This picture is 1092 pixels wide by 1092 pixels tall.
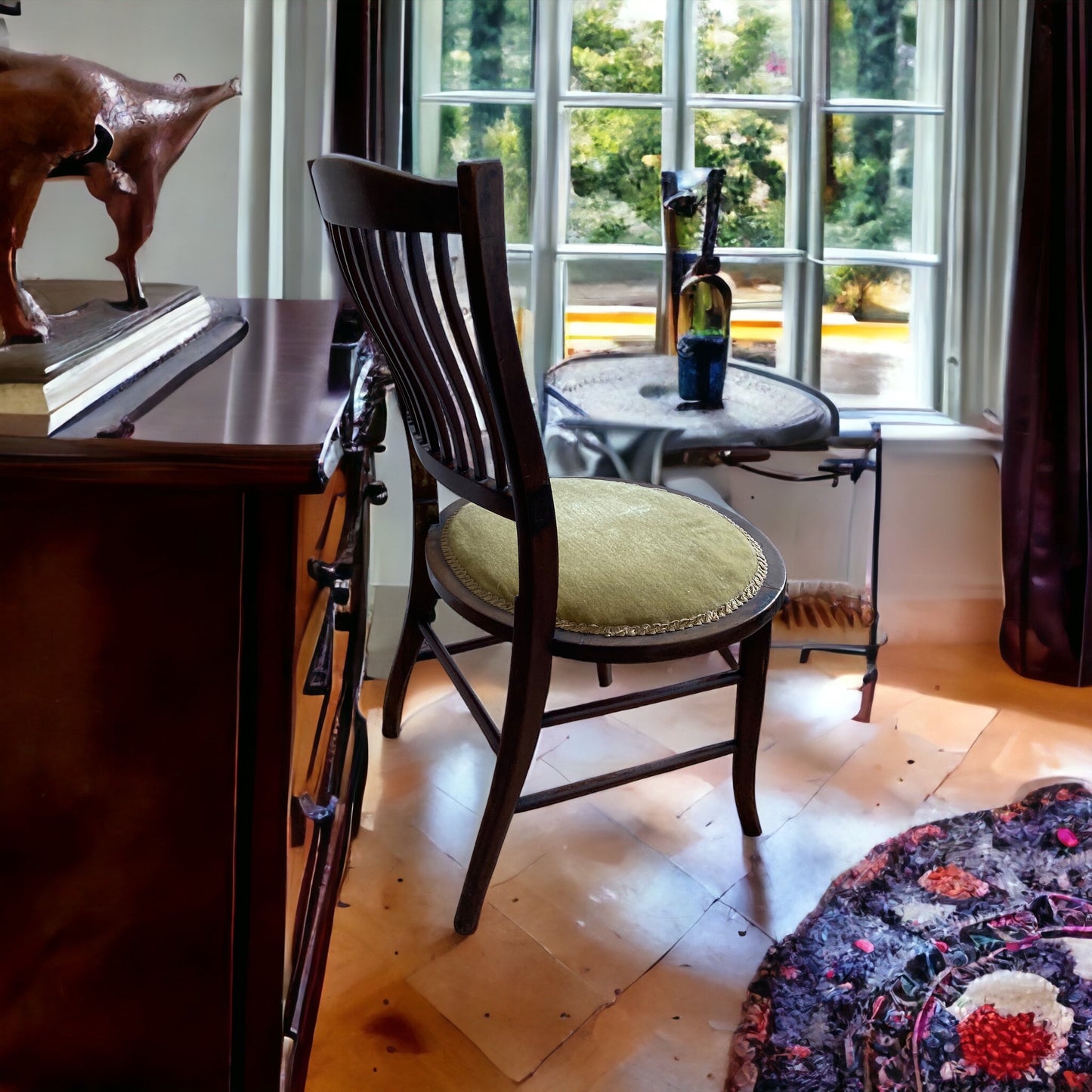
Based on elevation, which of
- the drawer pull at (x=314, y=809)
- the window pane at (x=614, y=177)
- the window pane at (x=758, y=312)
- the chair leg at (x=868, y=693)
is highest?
the window pane at (x=614, y=177)

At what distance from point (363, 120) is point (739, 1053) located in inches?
64.9

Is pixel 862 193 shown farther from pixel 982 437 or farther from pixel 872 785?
pixel 872 785

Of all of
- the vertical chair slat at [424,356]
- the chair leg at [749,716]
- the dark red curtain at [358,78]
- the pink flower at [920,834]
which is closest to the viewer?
A: the vertical chair slat at [424,356]

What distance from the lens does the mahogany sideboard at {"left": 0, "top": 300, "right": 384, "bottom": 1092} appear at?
0.60 meters

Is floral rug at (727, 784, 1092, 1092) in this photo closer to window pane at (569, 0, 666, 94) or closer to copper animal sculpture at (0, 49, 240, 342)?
copper animal sculpture at (0, 49, 240, 342)

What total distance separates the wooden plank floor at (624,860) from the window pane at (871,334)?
0.67m

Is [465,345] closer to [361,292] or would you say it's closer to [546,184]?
[361,292]

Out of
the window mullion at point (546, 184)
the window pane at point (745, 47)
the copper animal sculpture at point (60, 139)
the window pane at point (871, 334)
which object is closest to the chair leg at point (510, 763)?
the copper animal sculpture at point (60, 139)

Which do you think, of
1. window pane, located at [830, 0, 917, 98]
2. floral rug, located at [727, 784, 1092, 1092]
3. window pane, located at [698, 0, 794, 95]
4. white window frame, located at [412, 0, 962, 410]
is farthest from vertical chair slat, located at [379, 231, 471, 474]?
window pane, located at [830, 0, 917, 98]

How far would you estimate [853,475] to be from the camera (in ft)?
6.02

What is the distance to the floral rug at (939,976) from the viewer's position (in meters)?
1.12

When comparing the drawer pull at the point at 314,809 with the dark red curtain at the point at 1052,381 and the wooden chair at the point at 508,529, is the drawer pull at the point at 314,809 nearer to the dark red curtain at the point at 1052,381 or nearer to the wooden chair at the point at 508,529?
the wooden chair at the point at 508,529

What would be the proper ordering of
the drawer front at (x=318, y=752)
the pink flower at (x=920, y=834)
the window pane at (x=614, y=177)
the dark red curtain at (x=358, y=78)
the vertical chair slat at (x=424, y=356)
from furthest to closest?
the window pane at (x=614, y=177) < the dark red curtain at (x=358, y=78) < the pink flower at (x=920, y=834) < the vertical chair slat at (x=424, y=356) < the drawer front at (x=318, y=752)

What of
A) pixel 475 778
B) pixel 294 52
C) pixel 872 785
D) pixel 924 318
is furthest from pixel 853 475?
pixel 294 52
